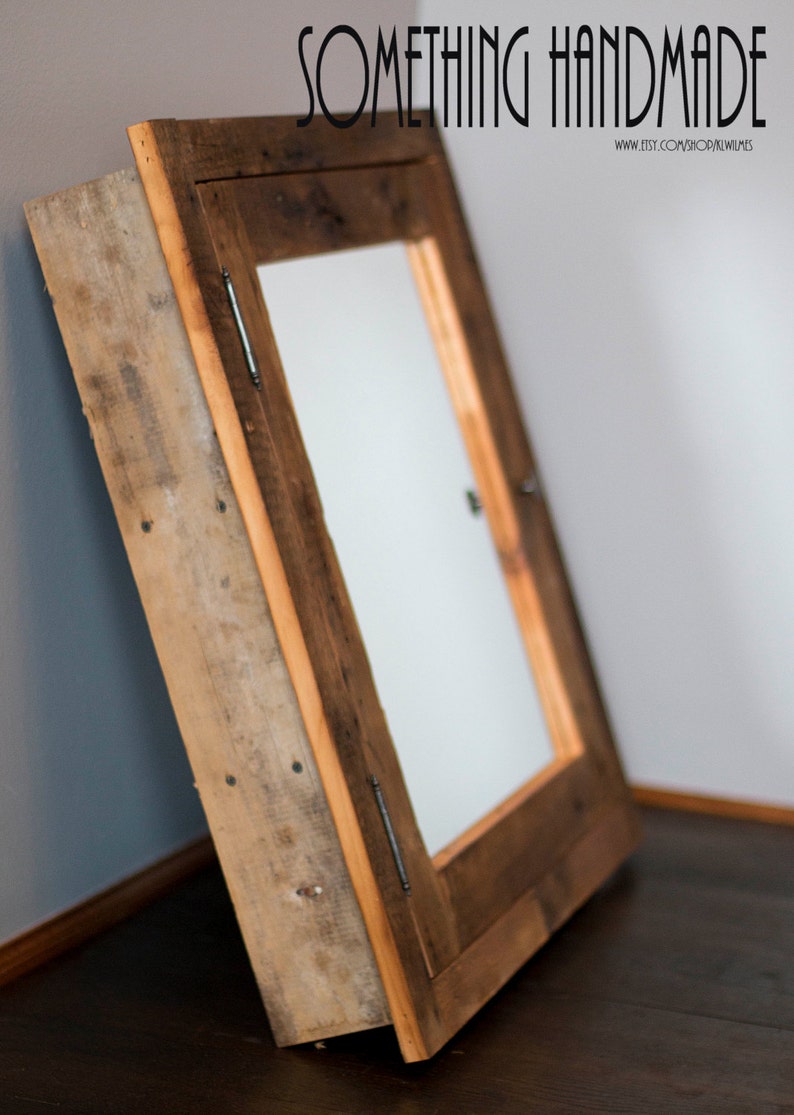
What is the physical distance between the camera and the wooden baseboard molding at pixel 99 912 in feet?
7.43

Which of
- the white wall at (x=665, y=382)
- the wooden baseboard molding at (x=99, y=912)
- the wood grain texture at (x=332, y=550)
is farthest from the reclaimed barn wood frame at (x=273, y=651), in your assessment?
the white wall at (x=665, y=382)

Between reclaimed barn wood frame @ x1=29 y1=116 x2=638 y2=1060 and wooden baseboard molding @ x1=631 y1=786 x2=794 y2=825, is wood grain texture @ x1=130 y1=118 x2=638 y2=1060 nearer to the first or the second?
reclaimed barn wood frame @ x1=29 y1=116 x2=638 y2=1060

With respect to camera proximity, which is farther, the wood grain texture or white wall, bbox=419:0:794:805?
white wall, bbox=419:0:794:805

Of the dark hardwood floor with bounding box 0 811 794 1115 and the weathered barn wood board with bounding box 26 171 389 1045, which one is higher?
the weathered barn wood board with bounding box 26 171 389 1045

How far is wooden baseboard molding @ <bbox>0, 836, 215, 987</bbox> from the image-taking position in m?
2.27

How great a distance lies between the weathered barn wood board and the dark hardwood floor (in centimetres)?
13

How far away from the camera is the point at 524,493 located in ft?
8.68

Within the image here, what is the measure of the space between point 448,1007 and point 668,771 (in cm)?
109

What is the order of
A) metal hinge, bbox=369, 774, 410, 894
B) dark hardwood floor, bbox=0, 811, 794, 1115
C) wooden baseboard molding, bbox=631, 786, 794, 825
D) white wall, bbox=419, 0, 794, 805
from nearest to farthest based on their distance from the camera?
dark hardwood floor, bbox=0, 811, 794, 1115
metal hinge, bbox=369, 774, 410, 894
white wall, bbox=419, 0, 794, 805
wooden baseboard molding, bbox=631, 786, 794, 825

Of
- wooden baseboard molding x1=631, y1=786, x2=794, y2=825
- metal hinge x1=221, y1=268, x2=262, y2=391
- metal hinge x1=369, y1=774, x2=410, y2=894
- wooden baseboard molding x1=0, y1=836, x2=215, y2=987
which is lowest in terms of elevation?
wooden baseboard molding x1=631, y1=786, x2=794, y2=825

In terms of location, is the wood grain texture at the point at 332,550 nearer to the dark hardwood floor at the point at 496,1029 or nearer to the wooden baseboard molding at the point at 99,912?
the dark hardwood floor at the point at 496,1029

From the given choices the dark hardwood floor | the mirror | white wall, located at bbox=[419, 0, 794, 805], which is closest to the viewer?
the dark hardwood floor

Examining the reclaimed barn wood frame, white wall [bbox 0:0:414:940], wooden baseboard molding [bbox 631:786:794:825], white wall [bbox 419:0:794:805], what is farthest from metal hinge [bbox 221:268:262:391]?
wooden baseboard molding [bbox 631:786:794:825]

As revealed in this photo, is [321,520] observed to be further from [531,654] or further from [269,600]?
[531,654]
